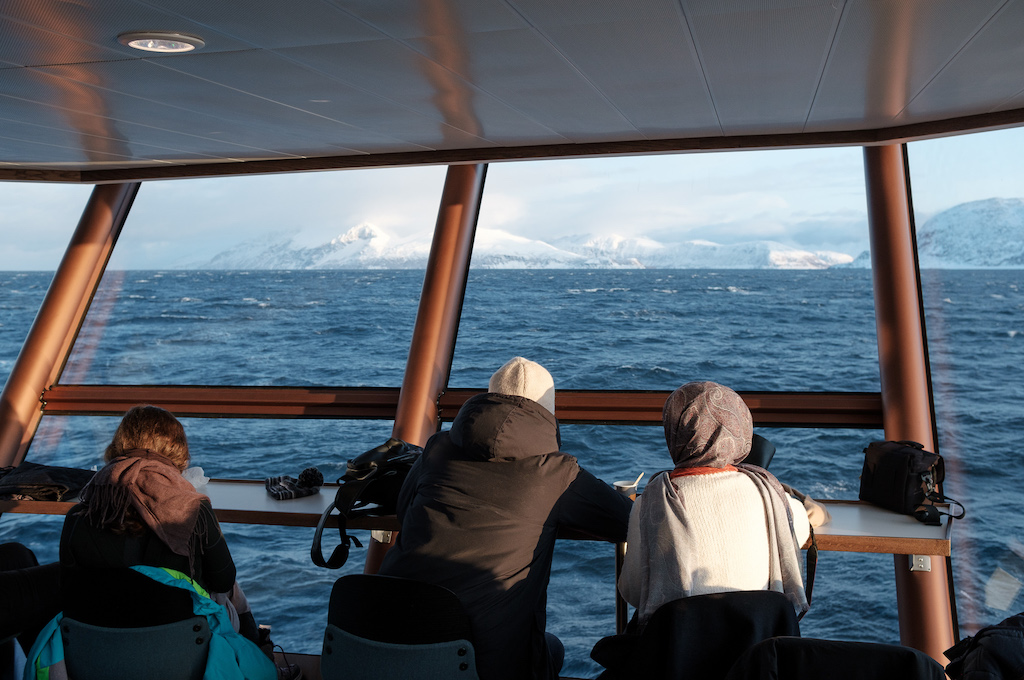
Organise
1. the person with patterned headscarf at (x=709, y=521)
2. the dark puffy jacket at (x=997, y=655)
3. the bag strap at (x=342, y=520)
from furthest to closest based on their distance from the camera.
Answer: the bag strap at (x=342, y=520) < the person with patterned headscarf at (x=709, y=521) < the dark puffy jacket at (x=997, y=655)

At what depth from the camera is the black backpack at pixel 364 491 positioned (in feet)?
8.28

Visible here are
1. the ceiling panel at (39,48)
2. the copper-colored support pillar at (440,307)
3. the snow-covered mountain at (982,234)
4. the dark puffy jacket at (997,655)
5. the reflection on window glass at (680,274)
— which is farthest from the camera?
the reflection on window glass at (680,274)

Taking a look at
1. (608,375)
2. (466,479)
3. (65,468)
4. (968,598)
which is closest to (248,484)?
(65,468)

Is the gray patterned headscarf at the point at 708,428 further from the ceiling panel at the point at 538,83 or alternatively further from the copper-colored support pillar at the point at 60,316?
the copper-colored support pillar at the point at 60,316

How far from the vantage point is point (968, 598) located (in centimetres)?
352

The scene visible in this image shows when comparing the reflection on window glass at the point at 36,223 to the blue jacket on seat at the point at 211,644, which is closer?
the blue jacket on seat at the point at 211,644

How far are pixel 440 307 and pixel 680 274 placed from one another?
2788 cm

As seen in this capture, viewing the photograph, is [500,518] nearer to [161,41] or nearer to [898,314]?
[161,41]

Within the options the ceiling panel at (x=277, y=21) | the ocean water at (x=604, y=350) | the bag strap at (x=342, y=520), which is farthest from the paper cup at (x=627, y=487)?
the ocean water at (x=604, y=350)

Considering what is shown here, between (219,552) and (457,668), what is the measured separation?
0.86 m

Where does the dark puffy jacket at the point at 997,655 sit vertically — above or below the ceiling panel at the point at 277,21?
below

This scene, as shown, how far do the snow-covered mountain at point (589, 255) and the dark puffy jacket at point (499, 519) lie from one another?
26332 millimetres

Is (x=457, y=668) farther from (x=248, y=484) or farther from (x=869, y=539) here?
(x=248, y=484)

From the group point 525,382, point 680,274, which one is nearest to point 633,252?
point 680,274
